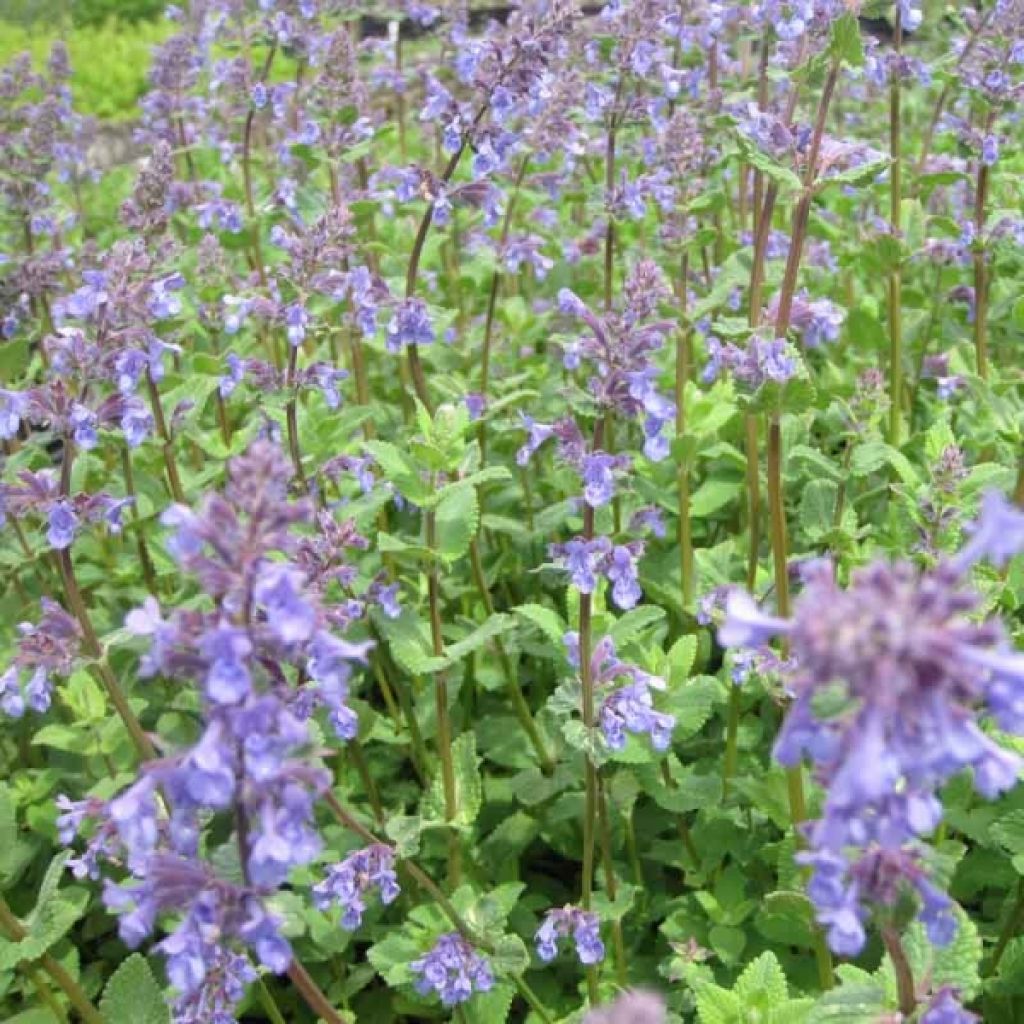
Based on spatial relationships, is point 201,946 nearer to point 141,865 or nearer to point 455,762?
point 141,865

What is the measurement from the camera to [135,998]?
3.25 metres

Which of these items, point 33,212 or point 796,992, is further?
point 33,212

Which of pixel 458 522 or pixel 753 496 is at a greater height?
pixel 458 522

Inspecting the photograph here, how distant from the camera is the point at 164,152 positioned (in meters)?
4.26

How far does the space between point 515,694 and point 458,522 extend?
92 cm

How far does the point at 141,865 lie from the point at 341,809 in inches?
30.3

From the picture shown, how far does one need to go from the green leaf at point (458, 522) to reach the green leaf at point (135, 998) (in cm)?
146

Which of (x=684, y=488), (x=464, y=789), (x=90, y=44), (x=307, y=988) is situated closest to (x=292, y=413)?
(x=464, y=789)

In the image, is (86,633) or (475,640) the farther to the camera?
(475,640)

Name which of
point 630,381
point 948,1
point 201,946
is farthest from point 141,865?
point 948,1

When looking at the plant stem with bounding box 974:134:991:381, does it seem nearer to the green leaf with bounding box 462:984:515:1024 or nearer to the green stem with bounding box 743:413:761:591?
the green stem with bounding box 743:413:761:591

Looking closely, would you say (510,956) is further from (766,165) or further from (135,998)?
(766,165)

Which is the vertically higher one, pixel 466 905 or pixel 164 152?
pixel 164 152

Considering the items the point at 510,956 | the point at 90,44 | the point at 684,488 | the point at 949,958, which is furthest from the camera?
the point at 90,44
